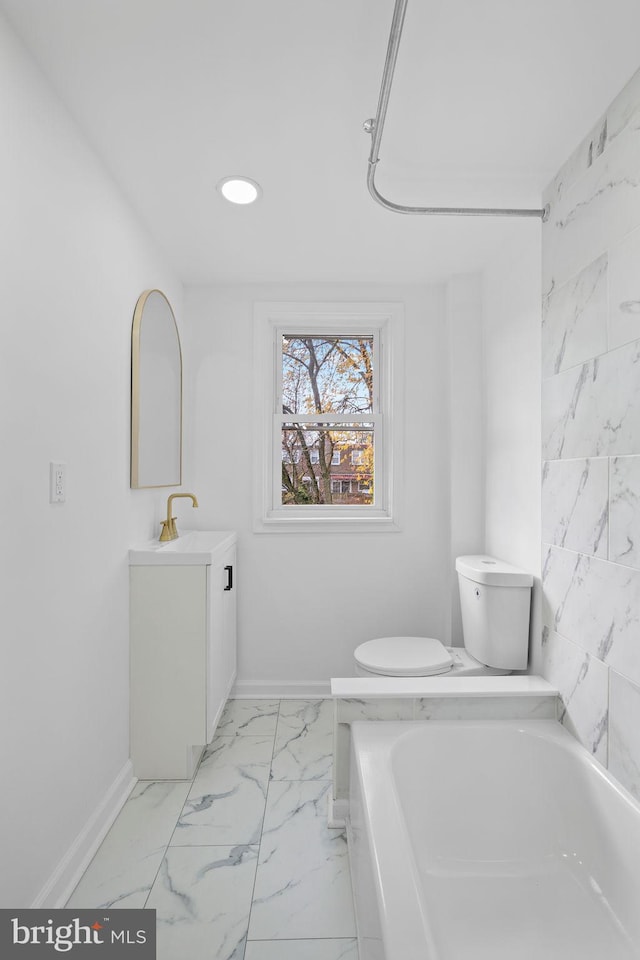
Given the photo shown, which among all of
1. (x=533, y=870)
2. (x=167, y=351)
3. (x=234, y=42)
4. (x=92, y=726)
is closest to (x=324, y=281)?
(x=167, y=351)

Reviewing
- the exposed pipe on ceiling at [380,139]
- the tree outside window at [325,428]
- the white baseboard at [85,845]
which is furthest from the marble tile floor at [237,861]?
the exposed pipe on ceiling at [380,139]

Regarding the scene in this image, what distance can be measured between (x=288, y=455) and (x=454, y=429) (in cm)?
92

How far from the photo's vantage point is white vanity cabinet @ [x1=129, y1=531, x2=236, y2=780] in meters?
2.15

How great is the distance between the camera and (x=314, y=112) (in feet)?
5.15

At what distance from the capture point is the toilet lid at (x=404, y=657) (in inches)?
86.7

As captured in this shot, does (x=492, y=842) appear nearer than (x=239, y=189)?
Yes

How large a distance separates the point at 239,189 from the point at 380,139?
25.0 inches

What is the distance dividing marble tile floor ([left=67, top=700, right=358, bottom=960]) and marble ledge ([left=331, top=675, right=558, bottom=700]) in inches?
19.6

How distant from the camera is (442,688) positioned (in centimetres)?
184

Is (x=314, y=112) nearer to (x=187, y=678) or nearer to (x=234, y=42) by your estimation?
(x=234, y=42)

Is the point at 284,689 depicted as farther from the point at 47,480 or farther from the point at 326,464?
the point at 47,480

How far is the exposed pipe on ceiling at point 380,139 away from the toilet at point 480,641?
4.36 ft

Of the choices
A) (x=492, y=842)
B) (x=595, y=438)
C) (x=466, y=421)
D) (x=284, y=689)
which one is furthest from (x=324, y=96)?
(x=284, y=689)

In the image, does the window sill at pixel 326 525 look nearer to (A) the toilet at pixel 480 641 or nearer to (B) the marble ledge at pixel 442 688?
(A) the toilet at pixel 480 641
